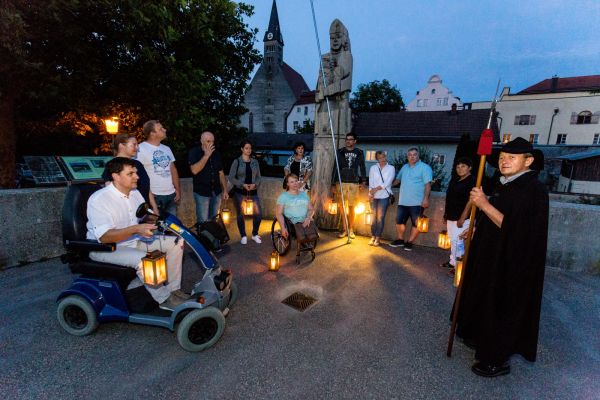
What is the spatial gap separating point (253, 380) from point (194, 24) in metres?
9.00

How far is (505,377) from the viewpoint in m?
2.59

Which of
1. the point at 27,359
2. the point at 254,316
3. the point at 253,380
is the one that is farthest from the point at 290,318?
the point at 27,359

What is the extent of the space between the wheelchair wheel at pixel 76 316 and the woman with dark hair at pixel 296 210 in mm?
2729

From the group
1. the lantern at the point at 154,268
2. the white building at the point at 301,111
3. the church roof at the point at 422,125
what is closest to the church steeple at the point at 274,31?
the white building at the point at 301,111

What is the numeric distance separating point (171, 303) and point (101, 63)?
7808 millimetres

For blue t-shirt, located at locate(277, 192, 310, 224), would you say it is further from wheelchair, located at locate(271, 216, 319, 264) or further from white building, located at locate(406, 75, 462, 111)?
white building, located at locate(406, 75, 462, 111)

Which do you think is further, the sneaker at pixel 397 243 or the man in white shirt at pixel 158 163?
the sneaker at pixel 397 243

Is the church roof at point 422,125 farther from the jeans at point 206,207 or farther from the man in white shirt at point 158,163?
the man in white shirt at point 158,163

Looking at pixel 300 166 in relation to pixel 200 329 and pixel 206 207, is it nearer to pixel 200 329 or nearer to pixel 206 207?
pixel 206 207

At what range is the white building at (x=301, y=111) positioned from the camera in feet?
159

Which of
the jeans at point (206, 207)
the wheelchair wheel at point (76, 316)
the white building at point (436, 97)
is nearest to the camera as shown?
the wheelchair wheel at point (76, 316)

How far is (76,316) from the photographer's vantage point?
2930mm

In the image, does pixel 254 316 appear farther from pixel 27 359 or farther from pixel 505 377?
pixel 505 377

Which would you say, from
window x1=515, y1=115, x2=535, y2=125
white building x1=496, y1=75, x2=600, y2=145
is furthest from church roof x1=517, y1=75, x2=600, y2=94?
window x1=515, y1=115, x2=535, y2=125
